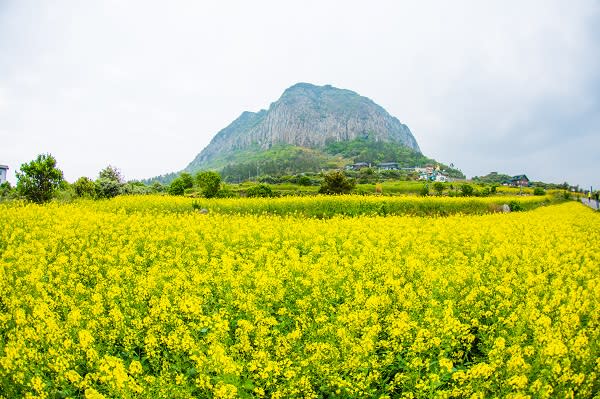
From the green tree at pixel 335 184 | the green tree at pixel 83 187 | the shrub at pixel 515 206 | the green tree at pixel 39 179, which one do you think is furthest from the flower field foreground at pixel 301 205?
the green tree at pixel 335 184

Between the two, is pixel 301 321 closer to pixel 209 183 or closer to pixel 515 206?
pixel 209 183

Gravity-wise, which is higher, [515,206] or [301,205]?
[301,205]

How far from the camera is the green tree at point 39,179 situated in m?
24.4

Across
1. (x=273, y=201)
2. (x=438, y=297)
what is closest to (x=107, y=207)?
(x=273, y=201)

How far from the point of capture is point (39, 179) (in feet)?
82.3

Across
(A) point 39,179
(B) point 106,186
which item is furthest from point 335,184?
(A) point 39,179

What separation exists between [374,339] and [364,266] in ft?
11.2

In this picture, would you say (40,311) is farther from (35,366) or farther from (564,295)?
(564,295)

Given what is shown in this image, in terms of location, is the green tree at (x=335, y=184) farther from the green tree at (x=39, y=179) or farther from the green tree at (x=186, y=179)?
the green tree at (x=186, y=179)

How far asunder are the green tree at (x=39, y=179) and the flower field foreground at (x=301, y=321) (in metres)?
14.9

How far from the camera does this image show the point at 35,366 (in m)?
4.73

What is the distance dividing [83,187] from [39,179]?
10308 millimetres

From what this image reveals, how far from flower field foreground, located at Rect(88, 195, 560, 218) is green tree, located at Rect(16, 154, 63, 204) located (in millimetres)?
3822

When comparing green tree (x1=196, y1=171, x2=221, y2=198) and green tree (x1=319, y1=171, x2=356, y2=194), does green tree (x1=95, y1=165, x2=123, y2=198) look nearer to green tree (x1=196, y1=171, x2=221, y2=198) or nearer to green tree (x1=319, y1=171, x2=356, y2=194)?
green tree (x1=196, y1=171, x2=221, y2=198)
